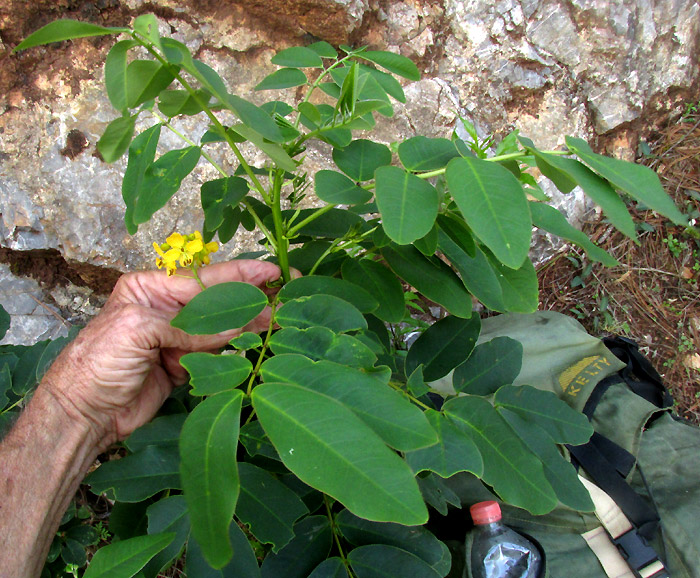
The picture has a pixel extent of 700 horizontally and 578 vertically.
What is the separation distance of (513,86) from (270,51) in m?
1.11

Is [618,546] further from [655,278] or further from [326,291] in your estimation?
[655,278]

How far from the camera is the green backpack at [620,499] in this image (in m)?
1.58

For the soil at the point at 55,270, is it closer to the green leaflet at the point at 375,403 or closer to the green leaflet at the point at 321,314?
the green leaflet at the point at 321,314

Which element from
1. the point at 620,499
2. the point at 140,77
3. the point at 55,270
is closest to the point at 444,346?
the point at 140,77

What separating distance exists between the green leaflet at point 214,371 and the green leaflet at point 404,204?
0.27 metres

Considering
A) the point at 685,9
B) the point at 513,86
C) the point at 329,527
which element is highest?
the point at 685,9

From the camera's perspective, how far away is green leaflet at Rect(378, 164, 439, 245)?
28.3 inches

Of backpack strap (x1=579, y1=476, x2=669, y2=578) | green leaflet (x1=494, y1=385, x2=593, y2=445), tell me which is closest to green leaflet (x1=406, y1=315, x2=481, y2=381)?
green leaflet (x1=494, y1=385, x2=593, y2=445)

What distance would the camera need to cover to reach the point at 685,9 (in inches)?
102

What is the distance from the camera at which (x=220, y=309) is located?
0.85m

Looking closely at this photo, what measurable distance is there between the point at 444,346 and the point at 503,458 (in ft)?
0.95

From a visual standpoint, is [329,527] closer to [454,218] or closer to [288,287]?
[288,287]

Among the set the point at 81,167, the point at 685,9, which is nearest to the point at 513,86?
the point at 685,9

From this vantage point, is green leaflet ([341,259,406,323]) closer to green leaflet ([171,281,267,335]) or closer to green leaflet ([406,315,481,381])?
green leaflet ([406,315,481,381])
